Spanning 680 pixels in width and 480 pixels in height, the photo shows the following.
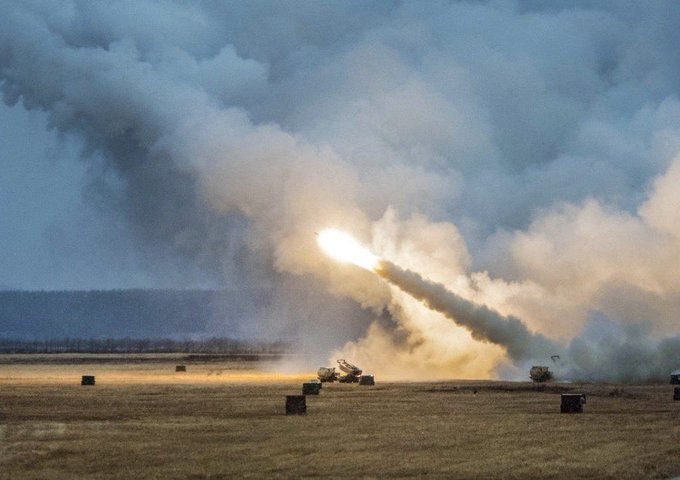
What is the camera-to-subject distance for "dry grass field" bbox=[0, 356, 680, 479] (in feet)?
115

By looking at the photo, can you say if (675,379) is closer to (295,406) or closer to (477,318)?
(477,318)

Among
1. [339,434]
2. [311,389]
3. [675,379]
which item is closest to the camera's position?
Answer: [339,434]

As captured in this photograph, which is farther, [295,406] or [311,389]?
[311,389]

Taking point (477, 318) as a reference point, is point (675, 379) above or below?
below

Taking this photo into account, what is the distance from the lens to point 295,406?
172 ft

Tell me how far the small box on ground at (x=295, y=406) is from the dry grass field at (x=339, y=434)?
0.64 meters

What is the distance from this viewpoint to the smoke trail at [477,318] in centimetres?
8100

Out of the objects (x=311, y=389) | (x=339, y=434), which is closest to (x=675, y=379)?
(x=311, y=389)

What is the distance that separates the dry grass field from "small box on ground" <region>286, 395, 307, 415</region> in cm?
64

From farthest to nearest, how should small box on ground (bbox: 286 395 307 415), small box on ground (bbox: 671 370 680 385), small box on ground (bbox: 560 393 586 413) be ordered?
small box on ground (bbox: 671 370 680 385), small box on ground (bbox: 560 393 586 413), small box on ground (bbox: 286 395 307 415)

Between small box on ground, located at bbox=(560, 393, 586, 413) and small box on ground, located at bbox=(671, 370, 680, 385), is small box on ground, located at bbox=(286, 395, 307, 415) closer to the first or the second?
small box on ground, located at bbox=(560, 393, 586, 413)

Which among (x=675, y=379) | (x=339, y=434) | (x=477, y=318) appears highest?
(x=477, y=318)

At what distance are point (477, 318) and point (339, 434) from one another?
40.8 meters

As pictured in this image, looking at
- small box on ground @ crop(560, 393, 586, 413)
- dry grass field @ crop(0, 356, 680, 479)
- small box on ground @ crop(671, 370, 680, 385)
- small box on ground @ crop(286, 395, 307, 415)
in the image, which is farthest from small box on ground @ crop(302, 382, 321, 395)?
small box on ground @ crop(671, 370, 680, 385)
